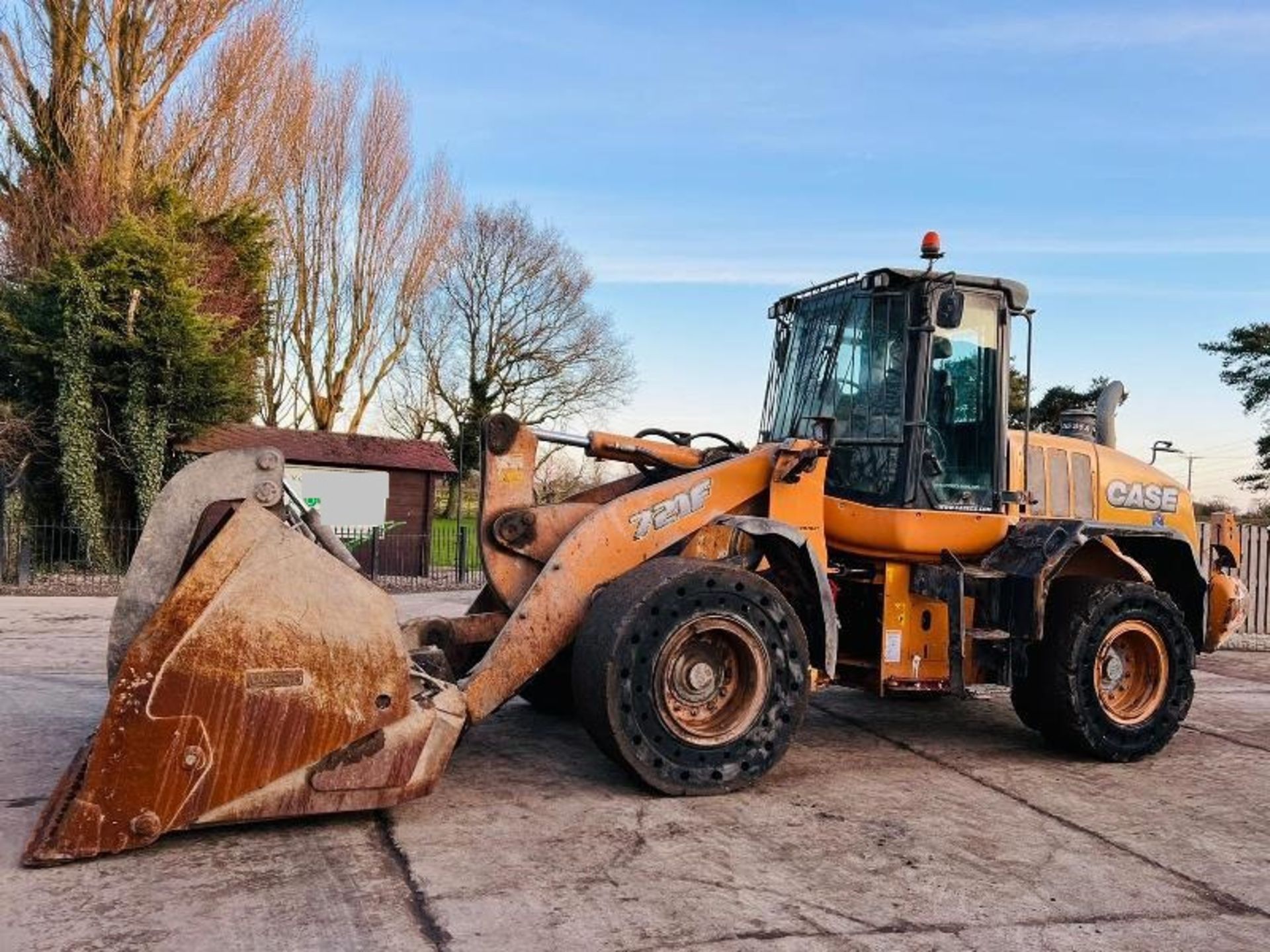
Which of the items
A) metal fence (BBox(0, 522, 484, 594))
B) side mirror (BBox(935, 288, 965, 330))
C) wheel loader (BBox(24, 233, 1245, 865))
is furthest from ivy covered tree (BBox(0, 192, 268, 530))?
side mirror (BBox(935, 288, 965, 330))

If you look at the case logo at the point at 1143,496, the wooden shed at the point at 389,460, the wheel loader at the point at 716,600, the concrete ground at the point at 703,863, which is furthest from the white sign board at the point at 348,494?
the case logo at the point at 1143,496

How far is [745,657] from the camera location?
572cm

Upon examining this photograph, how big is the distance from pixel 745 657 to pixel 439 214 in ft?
102

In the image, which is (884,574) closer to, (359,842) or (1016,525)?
(1016,525)

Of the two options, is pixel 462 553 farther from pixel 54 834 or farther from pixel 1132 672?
pixel 54 834

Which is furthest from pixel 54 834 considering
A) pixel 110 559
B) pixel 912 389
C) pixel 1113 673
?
pixel 110 559

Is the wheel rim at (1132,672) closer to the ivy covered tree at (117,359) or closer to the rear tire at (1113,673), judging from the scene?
the rear tire at (1113,673)

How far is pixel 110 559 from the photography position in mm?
19516

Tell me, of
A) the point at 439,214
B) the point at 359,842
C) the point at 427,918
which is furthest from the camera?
the point at 439,214

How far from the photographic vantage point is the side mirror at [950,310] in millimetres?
6297

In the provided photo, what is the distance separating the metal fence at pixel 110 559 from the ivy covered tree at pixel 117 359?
447 millimetres

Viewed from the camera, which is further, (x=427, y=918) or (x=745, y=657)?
(x=745, y=657)

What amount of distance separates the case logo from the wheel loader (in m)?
0.02

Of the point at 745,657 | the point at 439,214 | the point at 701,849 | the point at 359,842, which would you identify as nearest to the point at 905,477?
the point at 745,657
